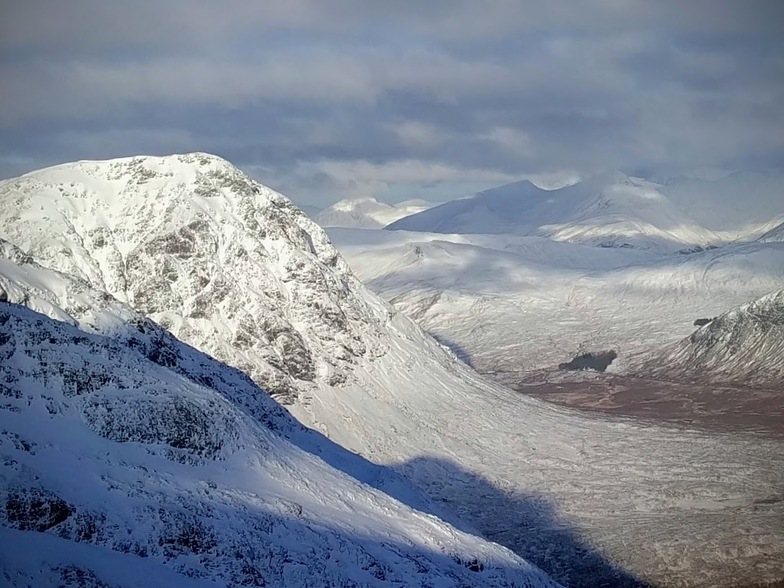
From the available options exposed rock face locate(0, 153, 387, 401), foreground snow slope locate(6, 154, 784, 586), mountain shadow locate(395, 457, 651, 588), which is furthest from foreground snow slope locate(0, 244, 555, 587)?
exposed rock face locate(0, 153, 387, 401)

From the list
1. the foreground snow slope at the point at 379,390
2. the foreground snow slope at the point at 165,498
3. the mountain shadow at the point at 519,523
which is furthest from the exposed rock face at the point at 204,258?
the foreground snow slope at the point at 165,498

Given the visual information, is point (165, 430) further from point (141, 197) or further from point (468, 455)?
point (141, 197)

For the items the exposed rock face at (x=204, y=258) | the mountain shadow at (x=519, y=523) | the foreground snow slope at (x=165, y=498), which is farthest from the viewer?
the exposed rock face at (x=204, y=258)

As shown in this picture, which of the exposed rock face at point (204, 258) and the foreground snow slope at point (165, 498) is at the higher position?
the exposed rock face at point (204, 258)

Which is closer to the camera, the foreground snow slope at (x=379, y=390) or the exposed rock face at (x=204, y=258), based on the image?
the foreground snow slope at (x=379, y=390)

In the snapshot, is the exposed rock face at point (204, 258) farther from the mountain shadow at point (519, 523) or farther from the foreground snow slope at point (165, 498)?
the foreground snow slope at point (165, 498)

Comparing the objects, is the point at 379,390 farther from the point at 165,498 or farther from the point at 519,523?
the point at 165,498

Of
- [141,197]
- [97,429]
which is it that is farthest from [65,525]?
[141,197]

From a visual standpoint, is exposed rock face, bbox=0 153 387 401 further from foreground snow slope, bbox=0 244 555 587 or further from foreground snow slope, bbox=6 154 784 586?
foreground snow slope, bbox=0 244 555 587
